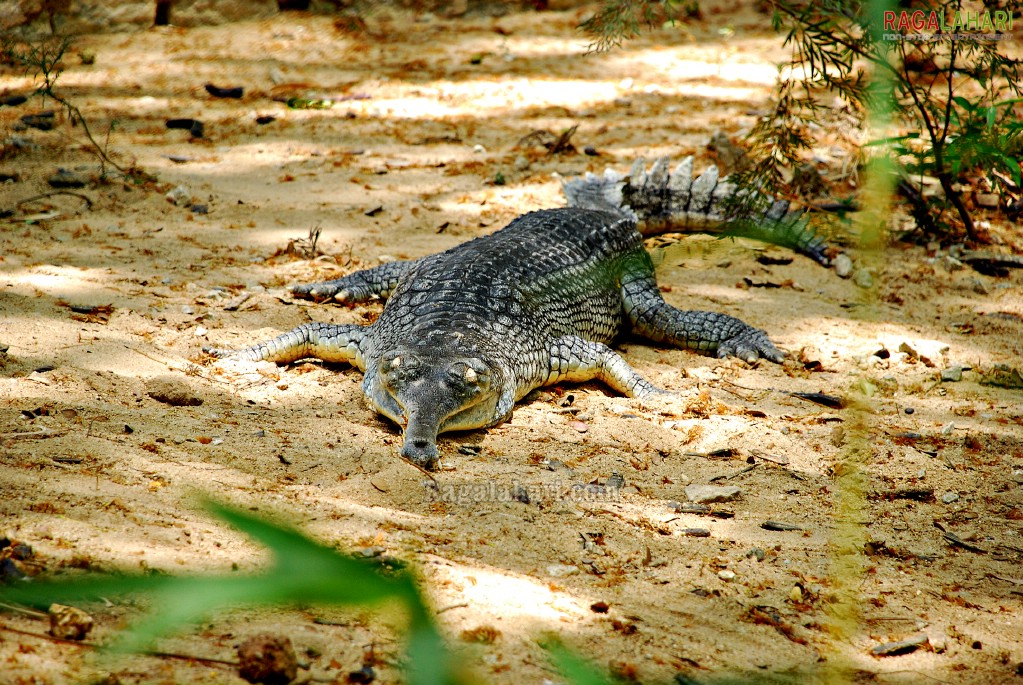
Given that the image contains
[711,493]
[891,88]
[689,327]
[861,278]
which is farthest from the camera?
[861,278]

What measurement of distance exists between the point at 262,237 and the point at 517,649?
509 cm

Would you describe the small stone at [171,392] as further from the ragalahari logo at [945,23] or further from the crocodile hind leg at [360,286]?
the ragalahari logo at [945,23]

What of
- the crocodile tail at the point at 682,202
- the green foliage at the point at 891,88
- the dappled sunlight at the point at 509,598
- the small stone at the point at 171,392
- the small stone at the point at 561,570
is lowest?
the small stone at the point at 171,392

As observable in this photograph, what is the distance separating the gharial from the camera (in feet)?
14.4

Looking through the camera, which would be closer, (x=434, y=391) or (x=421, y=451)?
(x=421, y=451)

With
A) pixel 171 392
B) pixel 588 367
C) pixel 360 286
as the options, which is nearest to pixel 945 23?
pixel 588 367

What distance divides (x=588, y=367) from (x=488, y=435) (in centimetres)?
109

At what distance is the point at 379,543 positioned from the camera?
9.80 feet

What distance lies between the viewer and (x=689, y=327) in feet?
19.5

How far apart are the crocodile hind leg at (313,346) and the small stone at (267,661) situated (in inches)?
119

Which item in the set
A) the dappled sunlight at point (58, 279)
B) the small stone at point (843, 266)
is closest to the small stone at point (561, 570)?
the dappled sunlight at point (58, 279)

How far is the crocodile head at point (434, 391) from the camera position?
4.16m

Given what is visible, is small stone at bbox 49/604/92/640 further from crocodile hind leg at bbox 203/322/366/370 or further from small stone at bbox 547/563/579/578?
crocodile hind leg at bbox 203/322/366/370

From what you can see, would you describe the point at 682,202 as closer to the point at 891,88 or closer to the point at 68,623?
the point at 891,88
